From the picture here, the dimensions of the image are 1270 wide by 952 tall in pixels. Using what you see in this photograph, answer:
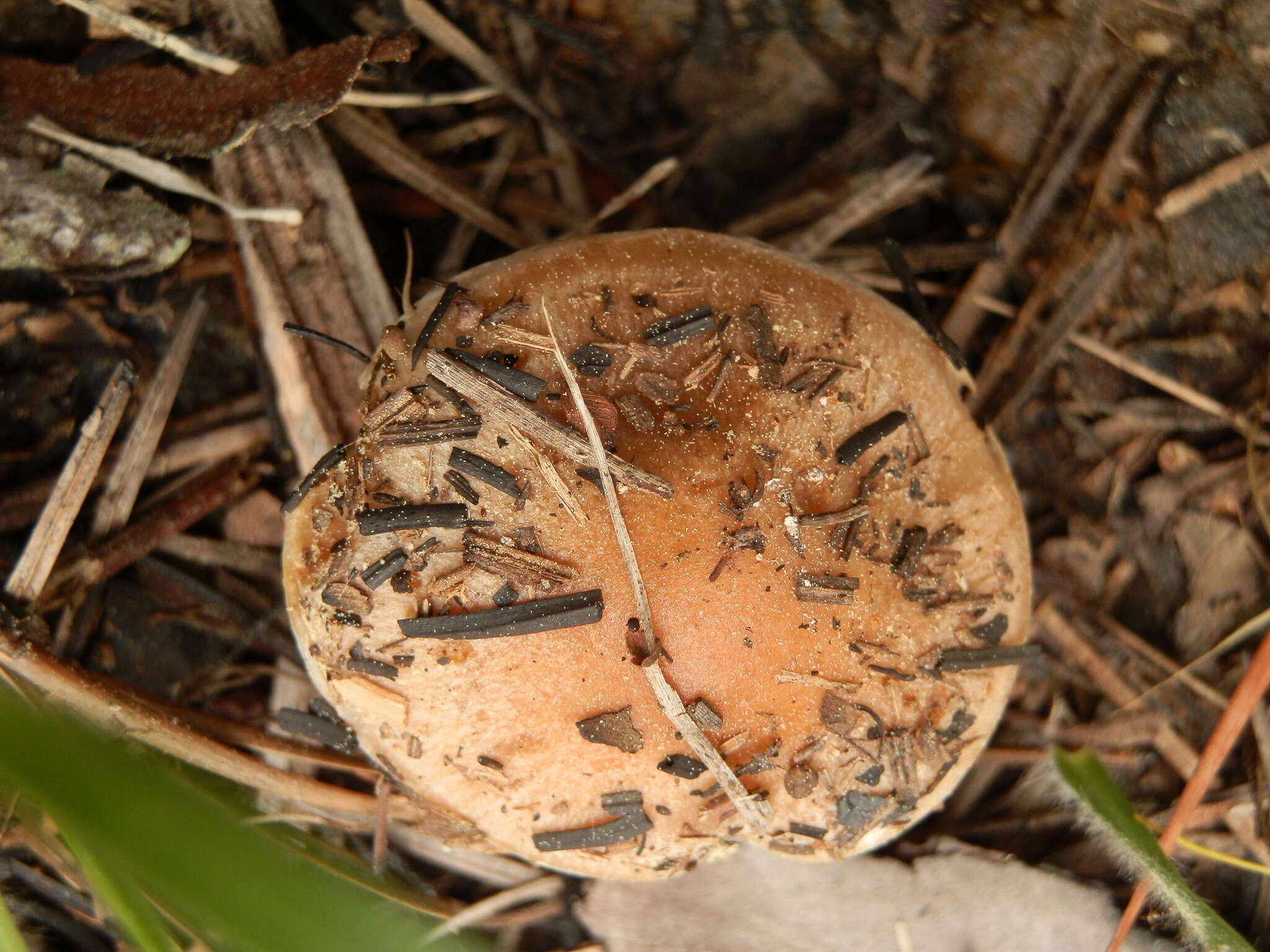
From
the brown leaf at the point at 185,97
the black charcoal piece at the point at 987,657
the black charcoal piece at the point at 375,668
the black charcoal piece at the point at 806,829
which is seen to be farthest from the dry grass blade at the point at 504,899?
the brown leaf at the point at 185,97

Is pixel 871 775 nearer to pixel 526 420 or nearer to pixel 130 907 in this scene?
pixel 526 420

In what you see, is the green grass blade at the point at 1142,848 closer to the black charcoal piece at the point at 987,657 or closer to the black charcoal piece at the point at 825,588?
the black charcoal piece at the point at 987,657

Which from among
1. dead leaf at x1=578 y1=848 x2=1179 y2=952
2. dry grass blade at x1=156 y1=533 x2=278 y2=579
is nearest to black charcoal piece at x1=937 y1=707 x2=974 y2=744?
dead leaf at x1=578 y1=848 x2=1179 y2=952

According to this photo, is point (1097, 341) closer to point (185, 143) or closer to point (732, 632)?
point (732, 632)

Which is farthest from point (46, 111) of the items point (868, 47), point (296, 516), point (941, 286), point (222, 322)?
point (941, 286)

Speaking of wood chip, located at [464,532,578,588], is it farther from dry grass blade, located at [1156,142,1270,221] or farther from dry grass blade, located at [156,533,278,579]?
dry grass blade, located at [1156,142,1270,221]

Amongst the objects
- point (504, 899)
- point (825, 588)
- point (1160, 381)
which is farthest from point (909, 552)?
point (504, 899)

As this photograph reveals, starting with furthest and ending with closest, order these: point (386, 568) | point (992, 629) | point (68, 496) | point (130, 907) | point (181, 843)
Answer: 1. point (68, 496)
2. point (992, 629)
3. point (386, 568)
4. point (130, 907)
5. point (181, 843)
